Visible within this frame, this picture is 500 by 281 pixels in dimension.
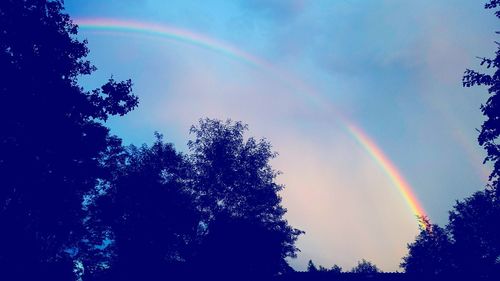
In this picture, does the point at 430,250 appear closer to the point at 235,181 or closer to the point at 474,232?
the point at 474,232

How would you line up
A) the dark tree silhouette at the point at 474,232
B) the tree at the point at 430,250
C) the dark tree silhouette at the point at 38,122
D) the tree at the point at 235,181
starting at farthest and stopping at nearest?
the tree at the point at 430,250 → the dark tree silhouette at the point at 474,232 → the tree at the point at 235,181 → the dark tree silhouette at the point at 38,122

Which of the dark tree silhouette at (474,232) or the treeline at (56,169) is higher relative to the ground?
the dark tree silhouette at (474,232)

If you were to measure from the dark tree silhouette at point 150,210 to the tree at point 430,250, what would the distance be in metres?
36.9

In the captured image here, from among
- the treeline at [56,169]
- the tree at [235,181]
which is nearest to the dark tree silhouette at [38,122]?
the treeline at [56,169]

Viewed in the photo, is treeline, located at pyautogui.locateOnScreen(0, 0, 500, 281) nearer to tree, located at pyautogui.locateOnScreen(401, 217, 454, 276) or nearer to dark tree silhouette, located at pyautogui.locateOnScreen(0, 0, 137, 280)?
dark tree silhouette, located at pyautogui.locateOnScreen(0, 0, 137, 280)

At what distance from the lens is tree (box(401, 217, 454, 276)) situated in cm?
5494

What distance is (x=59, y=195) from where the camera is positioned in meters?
21.0

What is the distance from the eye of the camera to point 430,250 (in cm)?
5959

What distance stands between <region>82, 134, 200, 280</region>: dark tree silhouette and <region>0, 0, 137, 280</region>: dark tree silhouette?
16.7 m

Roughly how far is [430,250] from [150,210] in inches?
1819

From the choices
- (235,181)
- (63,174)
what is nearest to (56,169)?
(63,174)

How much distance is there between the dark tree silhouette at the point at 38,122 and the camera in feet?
57.0

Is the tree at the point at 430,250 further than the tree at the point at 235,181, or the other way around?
the tree at the point at 430,250

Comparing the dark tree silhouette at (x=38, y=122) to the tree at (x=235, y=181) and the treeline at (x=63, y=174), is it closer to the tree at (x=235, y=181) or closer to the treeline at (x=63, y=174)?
the treeline at (x=63, y=174)
